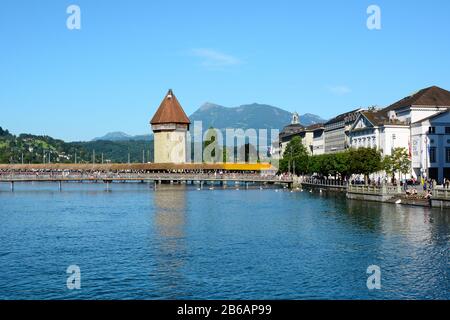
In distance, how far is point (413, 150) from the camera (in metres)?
75.8

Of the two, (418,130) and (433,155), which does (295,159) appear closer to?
(418,130)

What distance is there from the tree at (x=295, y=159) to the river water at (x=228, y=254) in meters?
58.0

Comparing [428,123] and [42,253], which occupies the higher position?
[428,123]

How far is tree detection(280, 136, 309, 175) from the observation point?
106 m

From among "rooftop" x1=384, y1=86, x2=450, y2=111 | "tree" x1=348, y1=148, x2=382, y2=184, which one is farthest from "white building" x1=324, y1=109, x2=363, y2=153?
"tree" x1=348, y1=148, x2=382, y2=184

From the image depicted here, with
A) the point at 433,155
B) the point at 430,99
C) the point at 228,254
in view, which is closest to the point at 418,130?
the point at 433,155

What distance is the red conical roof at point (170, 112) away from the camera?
120m

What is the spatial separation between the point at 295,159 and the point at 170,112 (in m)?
25.2

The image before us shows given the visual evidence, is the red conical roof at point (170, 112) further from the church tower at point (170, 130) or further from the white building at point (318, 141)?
the white building at point (318, 141)

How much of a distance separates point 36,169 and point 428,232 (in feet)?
302

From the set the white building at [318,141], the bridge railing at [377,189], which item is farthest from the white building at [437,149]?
the white building at [318,141]

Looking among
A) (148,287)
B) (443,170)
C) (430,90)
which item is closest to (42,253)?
(148,287)
